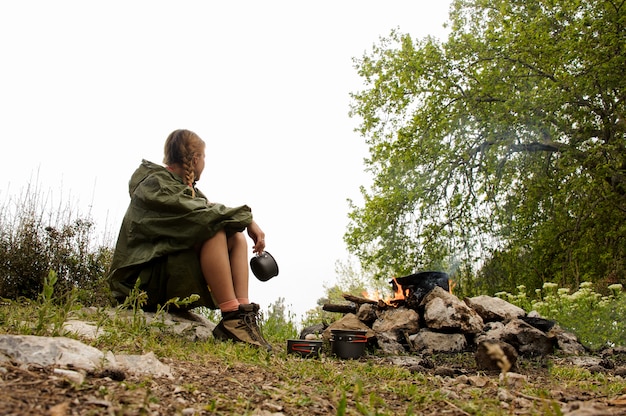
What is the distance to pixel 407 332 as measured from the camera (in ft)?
17.5

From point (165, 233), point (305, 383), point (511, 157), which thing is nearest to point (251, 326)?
point (165, 233)

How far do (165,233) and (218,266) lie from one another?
456 mm

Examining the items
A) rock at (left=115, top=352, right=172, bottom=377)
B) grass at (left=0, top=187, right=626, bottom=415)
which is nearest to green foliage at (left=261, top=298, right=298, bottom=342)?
grass at (left=0, top=187, right=626, bottom=415)

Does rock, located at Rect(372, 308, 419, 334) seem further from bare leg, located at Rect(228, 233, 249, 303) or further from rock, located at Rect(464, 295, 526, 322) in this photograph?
bare leg, located at Rect(228, 233, 249, 303)

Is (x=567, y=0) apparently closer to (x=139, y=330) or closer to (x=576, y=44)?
(x=576, y=44)

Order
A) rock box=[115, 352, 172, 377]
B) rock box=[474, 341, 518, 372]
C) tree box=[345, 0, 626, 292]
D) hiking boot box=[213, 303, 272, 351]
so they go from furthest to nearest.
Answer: tree box=[345, 0, 626, 292] < hiking boot box=[213, 303, 272, 351] < rock box=[474, 341, 518, 372] < rock box=[115, 352, 172, 377]

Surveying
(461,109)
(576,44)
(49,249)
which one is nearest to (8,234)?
(49,249)

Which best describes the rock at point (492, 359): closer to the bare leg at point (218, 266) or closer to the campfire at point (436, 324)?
the campfire at point (436, 324)

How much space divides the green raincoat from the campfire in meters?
1.52

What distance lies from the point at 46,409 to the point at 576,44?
1001 centimetres

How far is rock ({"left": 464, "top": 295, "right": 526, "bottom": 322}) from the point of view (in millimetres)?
5801

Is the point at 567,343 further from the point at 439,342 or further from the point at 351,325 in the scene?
the point at 351,325

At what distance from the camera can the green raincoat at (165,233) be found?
3852 mm

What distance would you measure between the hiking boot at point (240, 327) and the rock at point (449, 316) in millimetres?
1993
